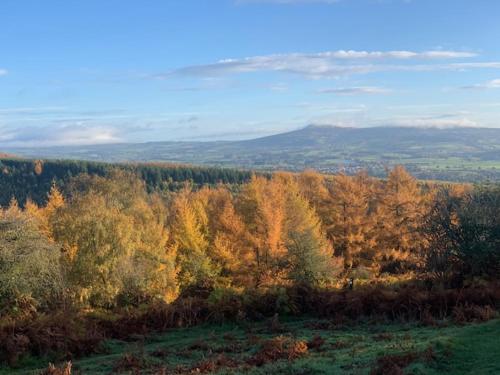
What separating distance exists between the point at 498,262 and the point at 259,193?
22.4 m

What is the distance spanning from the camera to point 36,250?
28.4 metres

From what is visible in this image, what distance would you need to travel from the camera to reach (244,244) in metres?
45.5

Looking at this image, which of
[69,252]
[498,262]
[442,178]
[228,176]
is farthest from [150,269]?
[442,178]

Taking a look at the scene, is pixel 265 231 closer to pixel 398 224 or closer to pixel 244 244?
pixel 244 244

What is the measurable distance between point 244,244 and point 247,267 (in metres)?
2.11

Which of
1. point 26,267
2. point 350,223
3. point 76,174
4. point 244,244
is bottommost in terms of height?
point 244,244

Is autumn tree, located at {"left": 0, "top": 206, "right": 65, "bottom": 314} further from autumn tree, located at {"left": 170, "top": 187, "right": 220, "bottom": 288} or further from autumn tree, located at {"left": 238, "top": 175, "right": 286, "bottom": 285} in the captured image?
autumn tree, located at {"left": 238, "top": 175, "right": 286, "bottom": 285}

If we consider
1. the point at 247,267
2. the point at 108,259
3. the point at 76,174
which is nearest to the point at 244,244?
the point at 247,267

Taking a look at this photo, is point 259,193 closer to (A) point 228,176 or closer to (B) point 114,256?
(B) point 114,256

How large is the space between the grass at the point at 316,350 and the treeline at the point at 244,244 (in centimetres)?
627

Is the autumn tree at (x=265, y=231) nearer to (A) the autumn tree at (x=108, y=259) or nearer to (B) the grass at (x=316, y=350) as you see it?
(A) the autumn tree at (x=108, y=259)

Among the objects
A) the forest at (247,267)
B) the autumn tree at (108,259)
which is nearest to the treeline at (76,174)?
the forest at (247,267)

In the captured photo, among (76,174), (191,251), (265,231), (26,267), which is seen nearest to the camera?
(26,267)

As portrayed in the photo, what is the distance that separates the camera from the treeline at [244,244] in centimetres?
3014
